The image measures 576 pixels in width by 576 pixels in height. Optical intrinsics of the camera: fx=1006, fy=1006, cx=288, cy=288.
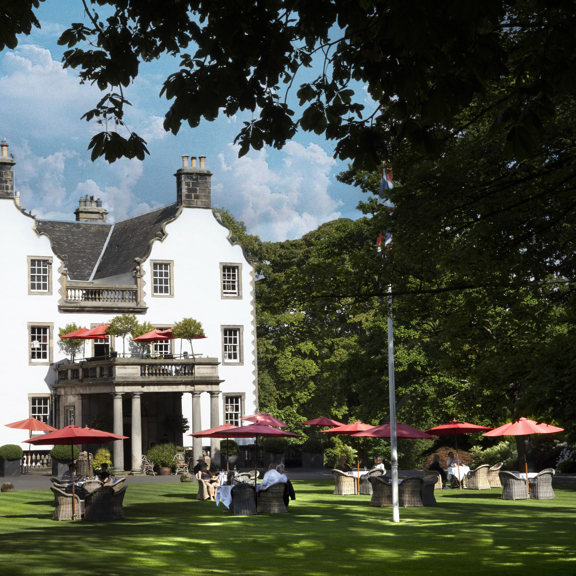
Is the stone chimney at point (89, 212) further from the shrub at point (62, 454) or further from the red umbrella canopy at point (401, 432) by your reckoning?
the red umbrella canopy at point (401, 432)

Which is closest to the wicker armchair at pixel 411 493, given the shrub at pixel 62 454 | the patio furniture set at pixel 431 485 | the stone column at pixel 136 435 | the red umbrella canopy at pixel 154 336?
the patio furniture set at pixel 431 485

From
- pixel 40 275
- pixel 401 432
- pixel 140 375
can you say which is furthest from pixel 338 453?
pixel 401 432

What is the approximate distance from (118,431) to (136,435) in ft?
2.83

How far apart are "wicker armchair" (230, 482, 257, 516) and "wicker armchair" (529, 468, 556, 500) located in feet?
29.8

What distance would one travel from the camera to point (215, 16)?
9.50m

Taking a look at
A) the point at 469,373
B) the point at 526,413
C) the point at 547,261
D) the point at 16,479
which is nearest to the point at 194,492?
the point at 16,479

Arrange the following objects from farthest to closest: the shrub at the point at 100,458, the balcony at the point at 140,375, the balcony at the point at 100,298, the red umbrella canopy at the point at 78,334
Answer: the balcony at the point at 100,298 < the red umbrella canopy at the point at 78,334 < the balcony at the point at 140,375 < the shrub at the point at 100,458

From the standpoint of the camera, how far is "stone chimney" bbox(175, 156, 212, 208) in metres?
52.9

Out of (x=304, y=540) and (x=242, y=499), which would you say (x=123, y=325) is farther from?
(x=304, y=540)

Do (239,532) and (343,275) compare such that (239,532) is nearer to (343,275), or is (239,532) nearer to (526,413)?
(343,275)

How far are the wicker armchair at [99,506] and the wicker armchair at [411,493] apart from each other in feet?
25.7

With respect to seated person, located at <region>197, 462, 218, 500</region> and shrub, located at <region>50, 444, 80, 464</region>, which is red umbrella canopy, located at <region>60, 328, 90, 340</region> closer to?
shrub, located at <region>50, 444, 80, 464</region>

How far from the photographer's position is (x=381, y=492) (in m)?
27.1

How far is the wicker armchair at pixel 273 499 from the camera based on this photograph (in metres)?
25.5
